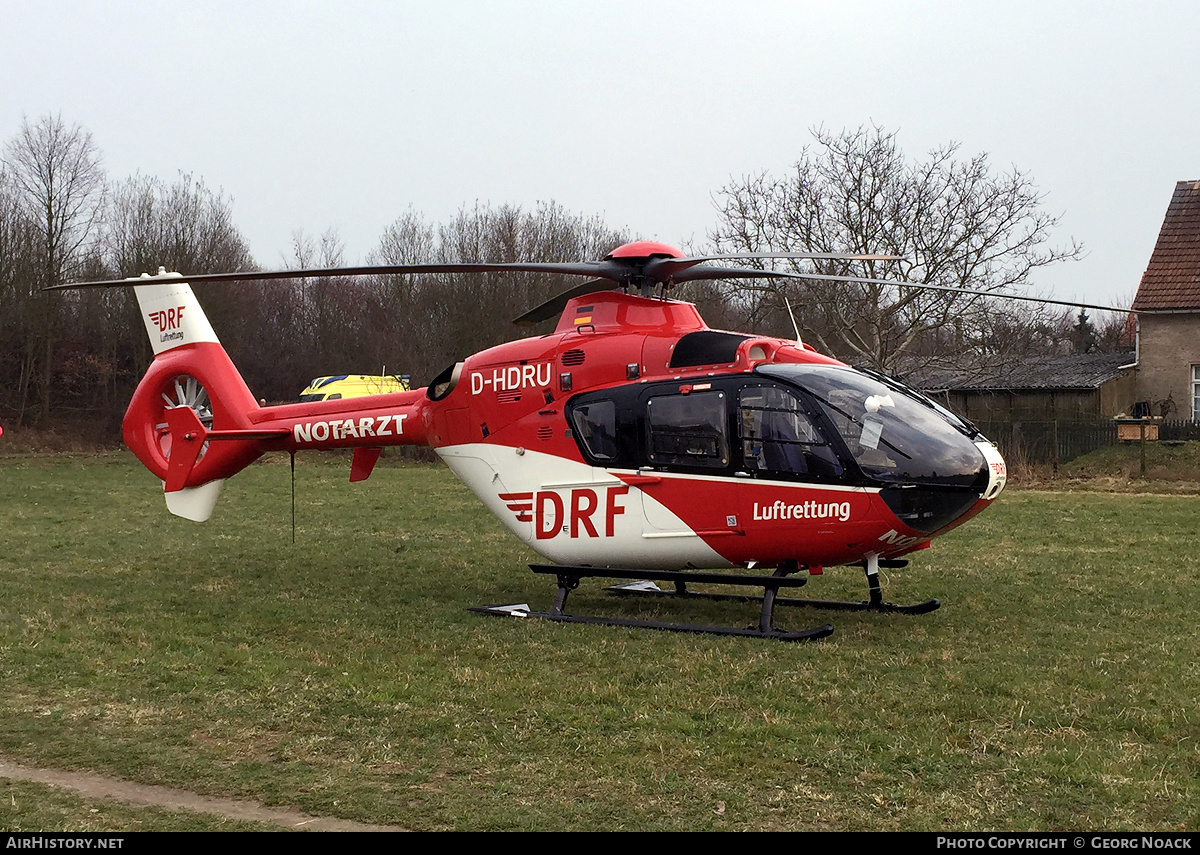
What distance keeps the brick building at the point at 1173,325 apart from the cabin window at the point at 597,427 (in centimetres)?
2821

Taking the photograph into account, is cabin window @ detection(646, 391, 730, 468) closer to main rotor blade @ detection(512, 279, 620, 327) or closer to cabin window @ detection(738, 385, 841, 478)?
cabin window @ detection(738, 385, 841, 478)

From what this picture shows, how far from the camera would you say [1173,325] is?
111ft

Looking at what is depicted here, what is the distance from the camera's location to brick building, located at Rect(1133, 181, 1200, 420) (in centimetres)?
3350

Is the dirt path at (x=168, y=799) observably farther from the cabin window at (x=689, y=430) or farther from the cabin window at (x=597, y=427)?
the cabin window at (x=597, y=427)

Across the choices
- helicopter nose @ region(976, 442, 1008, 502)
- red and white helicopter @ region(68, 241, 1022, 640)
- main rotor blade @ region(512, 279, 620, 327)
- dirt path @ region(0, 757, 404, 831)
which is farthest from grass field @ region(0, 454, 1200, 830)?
main rotor blade @ region(512, 279, 620, 327)

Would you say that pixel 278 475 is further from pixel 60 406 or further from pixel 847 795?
pixel 847 795

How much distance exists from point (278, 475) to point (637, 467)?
2001 cm

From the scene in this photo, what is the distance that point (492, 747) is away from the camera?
6598 mm

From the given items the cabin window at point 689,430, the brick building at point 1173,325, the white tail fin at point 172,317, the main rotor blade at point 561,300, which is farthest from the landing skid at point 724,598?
the brick building at point 1173,325

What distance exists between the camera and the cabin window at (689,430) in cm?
979

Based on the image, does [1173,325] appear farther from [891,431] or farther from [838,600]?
[891,431]

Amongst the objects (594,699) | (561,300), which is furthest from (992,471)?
(561,300)

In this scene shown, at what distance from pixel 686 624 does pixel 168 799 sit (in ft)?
17.0
